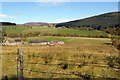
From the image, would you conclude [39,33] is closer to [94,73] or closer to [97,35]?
[97,35]

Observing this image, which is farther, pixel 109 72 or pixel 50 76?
pixel 109 72

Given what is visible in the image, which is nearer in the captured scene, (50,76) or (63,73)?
(50,76)

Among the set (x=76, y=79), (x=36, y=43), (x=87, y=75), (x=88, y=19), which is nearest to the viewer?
(x=76, y=79)

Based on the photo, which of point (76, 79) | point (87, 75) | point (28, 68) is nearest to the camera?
point (76, 79)

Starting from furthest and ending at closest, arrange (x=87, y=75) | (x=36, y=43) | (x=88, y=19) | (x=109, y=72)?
(x=88, y=19), (x=36, y=43), (x=109, y=72), (x=87, y=75)

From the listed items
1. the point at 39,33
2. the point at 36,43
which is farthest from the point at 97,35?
the point at 36,43

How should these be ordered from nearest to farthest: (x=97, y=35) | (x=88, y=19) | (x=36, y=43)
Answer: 1. (x=36, y=43)
2. (x=97, y=35)
3. (x=88, y=19)

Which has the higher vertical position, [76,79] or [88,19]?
[88,19]

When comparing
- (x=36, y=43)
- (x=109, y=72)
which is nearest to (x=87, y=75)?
(x=109, y=72)

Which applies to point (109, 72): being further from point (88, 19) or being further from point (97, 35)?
point (88, 19)
